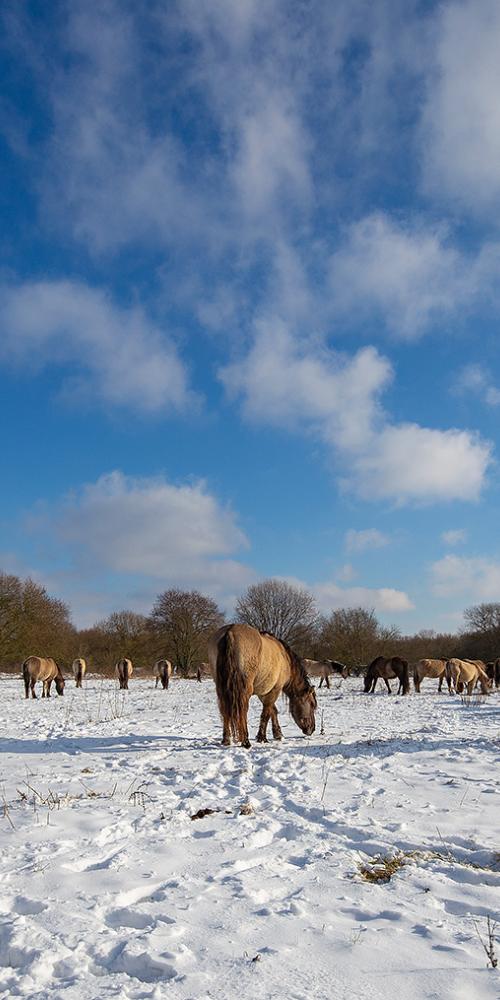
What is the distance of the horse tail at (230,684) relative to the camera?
8.98 metres

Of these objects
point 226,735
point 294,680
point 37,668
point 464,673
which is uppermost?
point 294,680

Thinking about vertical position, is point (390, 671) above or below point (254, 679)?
below

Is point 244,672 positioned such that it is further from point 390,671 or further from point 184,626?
point 184,626

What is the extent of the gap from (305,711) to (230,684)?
2.68m

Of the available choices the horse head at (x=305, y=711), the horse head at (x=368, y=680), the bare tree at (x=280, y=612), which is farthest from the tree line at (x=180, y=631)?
the horse head at (x=305, y=711)

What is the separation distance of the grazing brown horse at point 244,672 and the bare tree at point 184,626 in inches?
1703

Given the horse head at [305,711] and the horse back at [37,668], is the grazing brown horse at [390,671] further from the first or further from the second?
the horse head at [305,711]

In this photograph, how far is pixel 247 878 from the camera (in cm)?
356

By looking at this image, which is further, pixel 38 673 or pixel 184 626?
pixel 184 626

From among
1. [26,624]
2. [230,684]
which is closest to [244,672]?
[230,684]

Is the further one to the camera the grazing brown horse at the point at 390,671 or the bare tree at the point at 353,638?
the bare tree at the point at 353,638

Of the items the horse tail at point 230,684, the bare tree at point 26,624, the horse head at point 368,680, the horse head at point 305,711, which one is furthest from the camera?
the bare tree at point 26,624

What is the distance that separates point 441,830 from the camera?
475 cm

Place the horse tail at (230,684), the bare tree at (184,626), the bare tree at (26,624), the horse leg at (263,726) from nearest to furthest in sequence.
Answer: the horse tail at (230,684) → the horse leg at (263,726) → the bare tree at (26,624) → the bare tree at (184,626)
